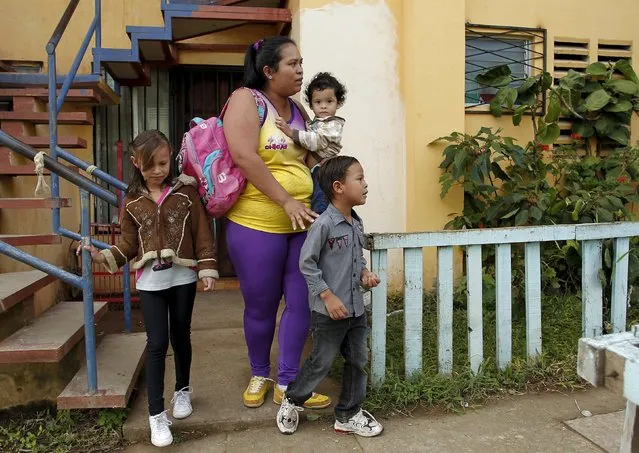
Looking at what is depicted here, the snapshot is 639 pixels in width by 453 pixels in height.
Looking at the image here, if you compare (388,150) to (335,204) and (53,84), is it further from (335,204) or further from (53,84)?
(53,84)

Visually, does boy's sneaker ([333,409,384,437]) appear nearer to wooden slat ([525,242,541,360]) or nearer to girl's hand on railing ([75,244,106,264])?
wooden slat ([525,242,541,360])

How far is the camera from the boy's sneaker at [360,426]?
262 centimetres

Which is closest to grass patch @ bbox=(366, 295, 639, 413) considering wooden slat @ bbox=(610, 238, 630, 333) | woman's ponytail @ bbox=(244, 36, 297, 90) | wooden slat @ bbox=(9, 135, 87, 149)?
wooden slat @ bbox=(610, 238, 630, 333)

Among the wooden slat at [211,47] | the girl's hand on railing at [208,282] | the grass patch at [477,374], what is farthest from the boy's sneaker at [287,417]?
the wooden slat at [211,47]

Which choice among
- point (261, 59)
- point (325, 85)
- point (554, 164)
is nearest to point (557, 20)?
point (554, 164)

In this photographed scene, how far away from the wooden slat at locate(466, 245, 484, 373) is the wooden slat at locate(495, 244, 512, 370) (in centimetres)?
12

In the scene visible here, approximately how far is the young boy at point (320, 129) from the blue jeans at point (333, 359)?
1.93ft

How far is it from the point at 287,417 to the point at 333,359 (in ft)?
1.19

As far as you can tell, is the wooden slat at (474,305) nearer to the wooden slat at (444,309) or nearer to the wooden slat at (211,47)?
the wooden slat at (444,309)

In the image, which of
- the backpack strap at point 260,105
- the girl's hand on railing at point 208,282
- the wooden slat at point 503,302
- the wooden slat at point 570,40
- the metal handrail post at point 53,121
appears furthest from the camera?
the wooden slat at point 570,40

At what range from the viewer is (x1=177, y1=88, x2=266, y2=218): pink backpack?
262 cm

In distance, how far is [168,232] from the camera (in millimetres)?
2551

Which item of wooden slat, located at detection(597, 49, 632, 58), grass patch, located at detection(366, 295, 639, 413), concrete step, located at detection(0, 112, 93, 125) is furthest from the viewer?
wooden slat, located at detection(597, 49, 632, 58)

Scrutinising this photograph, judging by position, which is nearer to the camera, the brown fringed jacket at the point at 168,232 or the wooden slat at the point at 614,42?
the brown fringed jacket at the point at 168,232
